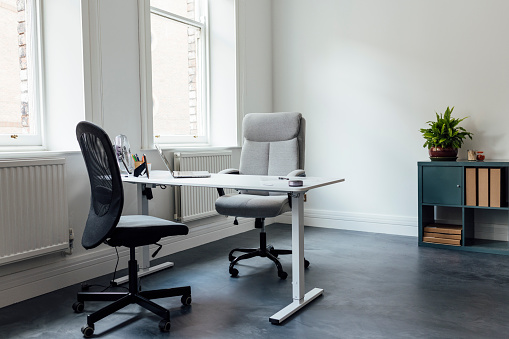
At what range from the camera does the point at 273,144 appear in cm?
364

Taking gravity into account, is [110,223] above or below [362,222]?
above

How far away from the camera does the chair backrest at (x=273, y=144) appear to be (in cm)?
354

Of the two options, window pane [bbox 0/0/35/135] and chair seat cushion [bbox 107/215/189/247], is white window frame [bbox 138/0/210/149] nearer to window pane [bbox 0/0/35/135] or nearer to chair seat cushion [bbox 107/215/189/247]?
window pane [bbox 0/0/35/135]

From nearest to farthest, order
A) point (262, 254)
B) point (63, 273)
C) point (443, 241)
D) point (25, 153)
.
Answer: point (25, 153) < point (63, 273) < point (262, 254) < point (443, 241)

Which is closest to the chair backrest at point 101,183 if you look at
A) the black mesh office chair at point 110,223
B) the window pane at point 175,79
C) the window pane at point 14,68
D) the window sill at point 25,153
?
the black mesh office chair at point 110,223

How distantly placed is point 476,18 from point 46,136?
3.81 m

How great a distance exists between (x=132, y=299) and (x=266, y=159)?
158cm

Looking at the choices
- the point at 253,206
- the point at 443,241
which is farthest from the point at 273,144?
the point at 443,241

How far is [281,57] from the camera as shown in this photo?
5367mm

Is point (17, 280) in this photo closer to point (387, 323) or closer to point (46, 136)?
point (46, 136)

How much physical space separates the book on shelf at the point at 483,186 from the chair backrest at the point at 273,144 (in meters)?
1.59

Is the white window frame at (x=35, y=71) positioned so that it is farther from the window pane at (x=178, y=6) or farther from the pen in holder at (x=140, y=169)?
A: the window pane at (x=178, y=6)

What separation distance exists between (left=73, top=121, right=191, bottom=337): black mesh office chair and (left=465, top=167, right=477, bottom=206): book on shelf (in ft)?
8.75

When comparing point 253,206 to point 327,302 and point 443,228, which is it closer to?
point 327,302
